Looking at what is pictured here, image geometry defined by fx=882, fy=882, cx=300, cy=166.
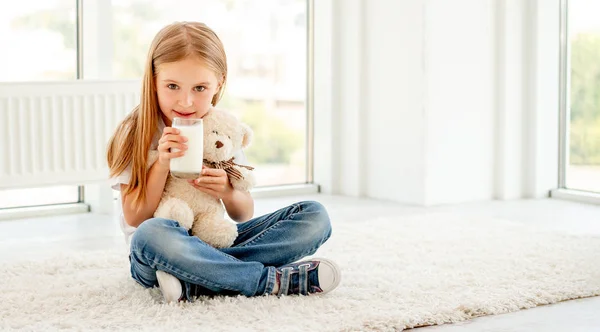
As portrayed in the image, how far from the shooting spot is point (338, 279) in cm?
199

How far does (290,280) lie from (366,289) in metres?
0.21

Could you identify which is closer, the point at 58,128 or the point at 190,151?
the point at 190,151

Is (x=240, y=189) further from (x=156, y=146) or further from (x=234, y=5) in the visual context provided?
(x=234, y=5)

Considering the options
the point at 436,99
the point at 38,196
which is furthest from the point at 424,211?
the point at 38,196

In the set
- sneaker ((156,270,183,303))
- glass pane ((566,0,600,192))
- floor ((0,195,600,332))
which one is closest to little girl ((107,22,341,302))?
sneaker ((156,270,183,303))

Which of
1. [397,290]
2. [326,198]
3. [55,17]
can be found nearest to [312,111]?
[326,198]

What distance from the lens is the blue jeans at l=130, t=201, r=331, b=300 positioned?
1865 mm

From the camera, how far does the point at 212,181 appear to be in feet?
6.32

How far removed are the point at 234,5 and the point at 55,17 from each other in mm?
770

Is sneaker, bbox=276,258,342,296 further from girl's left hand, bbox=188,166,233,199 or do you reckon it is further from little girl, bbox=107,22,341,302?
girl's left hand, bbox=188,166,233,199

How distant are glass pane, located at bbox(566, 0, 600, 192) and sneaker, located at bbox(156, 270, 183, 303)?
2416mm

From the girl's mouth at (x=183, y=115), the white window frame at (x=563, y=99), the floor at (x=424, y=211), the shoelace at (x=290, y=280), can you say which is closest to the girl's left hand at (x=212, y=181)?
the girl's mouth at (x=183, y=115)

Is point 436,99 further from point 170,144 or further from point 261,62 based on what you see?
point 170,144

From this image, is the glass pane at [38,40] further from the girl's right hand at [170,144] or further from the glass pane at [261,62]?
the girl's right hand at [170,144]
